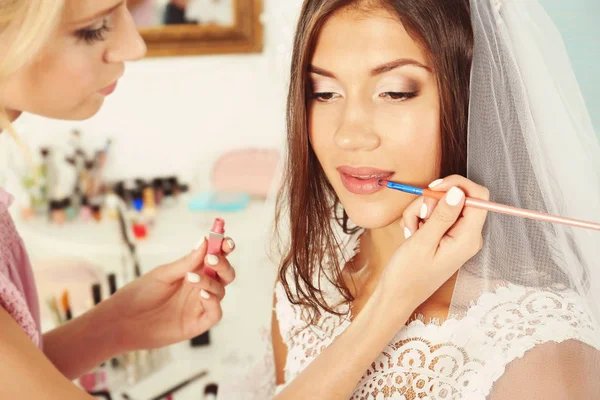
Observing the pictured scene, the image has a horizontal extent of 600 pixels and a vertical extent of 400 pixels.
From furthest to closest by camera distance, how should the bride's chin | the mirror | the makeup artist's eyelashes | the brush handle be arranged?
the mirror < the bride's chin < the makeup artist's eyelashes < the brush handle

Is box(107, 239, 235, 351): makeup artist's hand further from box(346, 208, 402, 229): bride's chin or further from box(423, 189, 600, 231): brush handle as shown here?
box(423, 189, 600, 231): brush handle

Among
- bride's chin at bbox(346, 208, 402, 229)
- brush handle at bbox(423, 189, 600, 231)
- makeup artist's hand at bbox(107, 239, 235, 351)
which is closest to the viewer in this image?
brush handle at bbox(423, 189, 600, 231)

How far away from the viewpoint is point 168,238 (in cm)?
213

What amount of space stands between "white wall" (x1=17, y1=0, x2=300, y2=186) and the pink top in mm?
1380

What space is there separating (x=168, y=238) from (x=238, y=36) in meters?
0.81

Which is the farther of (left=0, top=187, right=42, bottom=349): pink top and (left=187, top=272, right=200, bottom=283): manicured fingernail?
(left=187, top=272, right=200, bottom=283): manicured fingernail

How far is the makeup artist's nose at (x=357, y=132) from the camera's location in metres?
0.88

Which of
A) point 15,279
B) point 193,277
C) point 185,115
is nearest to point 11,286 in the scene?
point 15,279

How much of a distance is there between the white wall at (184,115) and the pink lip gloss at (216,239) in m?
1.42

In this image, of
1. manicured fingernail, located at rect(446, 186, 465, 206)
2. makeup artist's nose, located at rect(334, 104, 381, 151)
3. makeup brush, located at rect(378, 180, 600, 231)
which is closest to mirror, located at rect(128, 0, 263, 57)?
makeup artist's nose, located at rect(334, 104, 381, 151)

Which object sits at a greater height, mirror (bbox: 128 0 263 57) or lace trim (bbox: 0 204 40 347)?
mirror (bbox: 128 0 263 57)

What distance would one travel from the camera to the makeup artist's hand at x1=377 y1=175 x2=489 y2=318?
719mm

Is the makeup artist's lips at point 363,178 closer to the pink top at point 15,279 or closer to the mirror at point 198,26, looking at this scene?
the pink top at point 15,279

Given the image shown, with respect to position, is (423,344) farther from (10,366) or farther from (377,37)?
(10,366)
